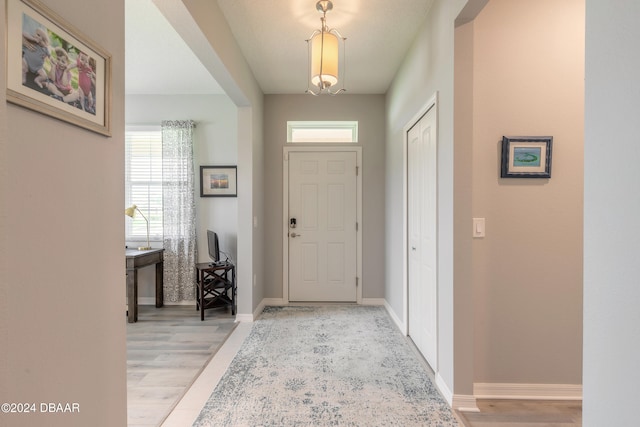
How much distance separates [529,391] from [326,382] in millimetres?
1290

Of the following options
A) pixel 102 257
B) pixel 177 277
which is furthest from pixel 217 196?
pixel 102 257

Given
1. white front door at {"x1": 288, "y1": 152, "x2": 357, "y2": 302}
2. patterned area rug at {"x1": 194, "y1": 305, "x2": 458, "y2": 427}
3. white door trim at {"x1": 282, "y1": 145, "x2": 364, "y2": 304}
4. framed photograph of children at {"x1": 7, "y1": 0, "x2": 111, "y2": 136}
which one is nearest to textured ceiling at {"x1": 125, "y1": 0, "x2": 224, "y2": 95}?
white door trim at {"x1": 282, "y1": 145, "x2": 364, "y2": 304}

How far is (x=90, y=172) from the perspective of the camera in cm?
107

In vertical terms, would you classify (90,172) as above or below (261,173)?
below

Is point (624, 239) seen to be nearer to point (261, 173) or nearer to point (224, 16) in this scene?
point (224, 16)

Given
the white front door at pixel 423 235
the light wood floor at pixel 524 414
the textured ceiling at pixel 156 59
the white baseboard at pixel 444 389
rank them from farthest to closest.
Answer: the textured ceiling at pixel 156 59 → the white front door at pixel 423 235 → the white baseboard at pixel 444 389 → the light wood floor at pixel 524 414

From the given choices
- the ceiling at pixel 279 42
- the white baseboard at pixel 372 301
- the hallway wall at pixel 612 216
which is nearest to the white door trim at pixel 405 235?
the ceiling at pixel 279 42

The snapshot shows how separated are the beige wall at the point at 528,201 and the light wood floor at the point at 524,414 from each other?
0.13 metres

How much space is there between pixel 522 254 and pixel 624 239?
1272mm

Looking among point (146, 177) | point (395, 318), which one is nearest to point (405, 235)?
point (395, 318)

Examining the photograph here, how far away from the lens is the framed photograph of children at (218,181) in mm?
3984

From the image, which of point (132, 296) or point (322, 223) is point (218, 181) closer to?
point (322, 223)

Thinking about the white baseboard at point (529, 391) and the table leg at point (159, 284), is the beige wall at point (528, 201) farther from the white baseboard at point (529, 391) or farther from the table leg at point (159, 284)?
the table leg at point (159, 284)

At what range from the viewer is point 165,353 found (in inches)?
102
